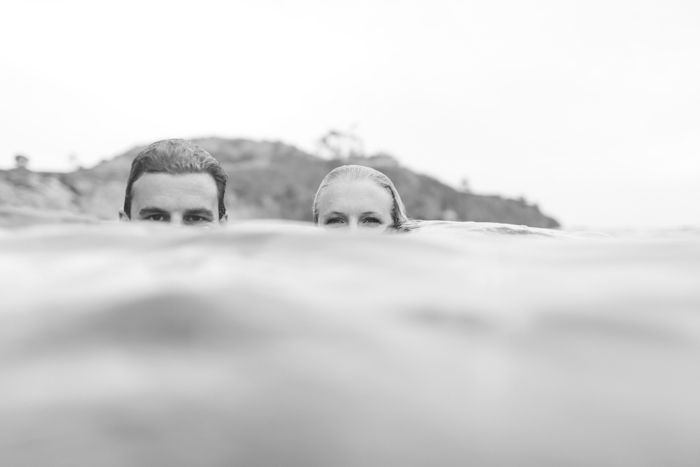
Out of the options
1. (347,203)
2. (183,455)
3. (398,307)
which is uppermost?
(347,203)

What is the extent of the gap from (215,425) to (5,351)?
22.7 inches

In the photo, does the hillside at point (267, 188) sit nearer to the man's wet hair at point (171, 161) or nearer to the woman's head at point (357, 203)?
the man's wet hair at point (171, 161)

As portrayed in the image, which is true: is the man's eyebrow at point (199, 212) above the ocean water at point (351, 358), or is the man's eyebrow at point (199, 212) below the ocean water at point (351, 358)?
above

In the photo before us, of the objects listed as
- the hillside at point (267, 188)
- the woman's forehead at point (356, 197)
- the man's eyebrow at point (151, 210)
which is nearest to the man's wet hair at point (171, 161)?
the man's eyebrow at point (151, 210)

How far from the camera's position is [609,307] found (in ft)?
4.51

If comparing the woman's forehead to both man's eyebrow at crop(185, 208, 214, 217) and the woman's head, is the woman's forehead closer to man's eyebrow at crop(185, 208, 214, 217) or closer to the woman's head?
the woman's head

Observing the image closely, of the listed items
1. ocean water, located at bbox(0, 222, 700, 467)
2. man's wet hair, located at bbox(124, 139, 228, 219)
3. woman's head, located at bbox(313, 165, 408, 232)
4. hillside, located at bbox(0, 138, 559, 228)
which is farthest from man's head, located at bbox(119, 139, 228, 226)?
hillside, located at bbox(0, 138, 559, 228)

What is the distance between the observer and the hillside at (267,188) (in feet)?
78.5

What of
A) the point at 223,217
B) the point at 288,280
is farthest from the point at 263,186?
the point at 288,280

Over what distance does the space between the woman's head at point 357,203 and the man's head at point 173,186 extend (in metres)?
0.78

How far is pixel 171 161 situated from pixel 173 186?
226mm

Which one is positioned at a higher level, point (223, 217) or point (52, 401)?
point (223, 217)

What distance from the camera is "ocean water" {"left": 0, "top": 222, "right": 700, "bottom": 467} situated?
36.8 inches

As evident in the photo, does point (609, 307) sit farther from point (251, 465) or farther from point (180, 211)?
point (180, 211)
